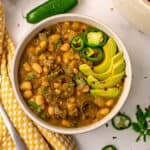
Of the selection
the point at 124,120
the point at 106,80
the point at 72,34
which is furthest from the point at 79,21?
the point at 124,120

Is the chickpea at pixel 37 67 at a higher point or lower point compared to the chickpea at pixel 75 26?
lower

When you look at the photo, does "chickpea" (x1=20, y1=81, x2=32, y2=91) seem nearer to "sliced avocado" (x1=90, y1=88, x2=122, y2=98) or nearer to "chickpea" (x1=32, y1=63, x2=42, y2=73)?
"chickpea" (x1=32, y1=63, x2=42, y2=73)

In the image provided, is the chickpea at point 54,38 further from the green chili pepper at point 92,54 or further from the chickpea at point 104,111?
the chickpea at point 104,111

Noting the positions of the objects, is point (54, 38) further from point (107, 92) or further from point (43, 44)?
point (107, 92)

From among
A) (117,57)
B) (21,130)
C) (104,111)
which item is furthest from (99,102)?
(21,130)

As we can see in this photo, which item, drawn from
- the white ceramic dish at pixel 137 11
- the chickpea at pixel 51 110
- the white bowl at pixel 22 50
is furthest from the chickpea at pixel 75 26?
the chickpea at pixel 51 110

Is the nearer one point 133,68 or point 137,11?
point 137,11

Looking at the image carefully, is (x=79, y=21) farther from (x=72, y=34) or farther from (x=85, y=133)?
(x=85, y=133)
